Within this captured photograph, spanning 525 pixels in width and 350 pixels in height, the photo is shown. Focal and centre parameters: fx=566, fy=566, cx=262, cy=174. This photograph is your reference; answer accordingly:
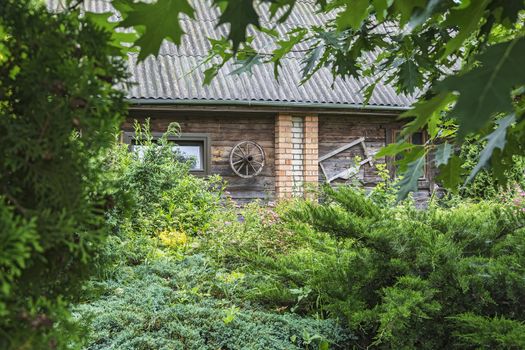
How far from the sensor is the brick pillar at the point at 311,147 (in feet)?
33.8

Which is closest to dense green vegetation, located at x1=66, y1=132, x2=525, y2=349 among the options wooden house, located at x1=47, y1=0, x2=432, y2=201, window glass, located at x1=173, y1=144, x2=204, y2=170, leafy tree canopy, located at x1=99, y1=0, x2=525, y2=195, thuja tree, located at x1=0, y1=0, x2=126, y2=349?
leafy tree canopy, located at x1=99, y1=0, x2=525, y2=195

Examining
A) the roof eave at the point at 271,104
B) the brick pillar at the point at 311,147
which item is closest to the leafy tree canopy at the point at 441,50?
the roof eave at the point at 271,104

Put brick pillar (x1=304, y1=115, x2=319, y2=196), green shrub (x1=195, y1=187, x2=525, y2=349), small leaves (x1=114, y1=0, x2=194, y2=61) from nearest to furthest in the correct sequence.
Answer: small leaves (x1=114, y1=0, x2=194, y2=61)
green shrub (x1=195, y1=187, x2=525, y2=349)
brick pillar (x1=304, y1=115, x2=319, y2=196)

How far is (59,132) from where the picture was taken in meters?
0.73

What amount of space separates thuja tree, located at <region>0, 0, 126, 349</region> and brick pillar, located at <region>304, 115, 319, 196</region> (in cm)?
949

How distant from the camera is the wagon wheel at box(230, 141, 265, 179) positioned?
10031mm

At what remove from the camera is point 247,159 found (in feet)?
32.9

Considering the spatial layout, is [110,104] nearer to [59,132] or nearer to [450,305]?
[59,132]

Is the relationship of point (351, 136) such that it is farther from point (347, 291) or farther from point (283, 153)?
point (347, 291)

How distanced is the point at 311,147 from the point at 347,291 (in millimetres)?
7212

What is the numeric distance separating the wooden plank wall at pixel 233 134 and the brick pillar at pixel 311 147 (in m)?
0.61

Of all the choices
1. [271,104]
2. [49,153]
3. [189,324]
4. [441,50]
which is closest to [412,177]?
[441,50]

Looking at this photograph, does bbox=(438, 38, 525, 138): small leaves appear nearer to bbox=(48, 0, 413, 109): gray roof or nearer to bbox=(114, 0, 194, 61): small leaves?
bbox=(114, 0, 194, 61): small leaves

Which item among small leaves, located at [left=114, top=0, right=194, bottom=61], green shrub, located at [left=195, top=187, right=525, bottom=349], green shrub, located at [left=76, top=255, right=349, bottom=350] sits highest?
small leaves, located at [left=114, top=0, right=194, bottom=61]
